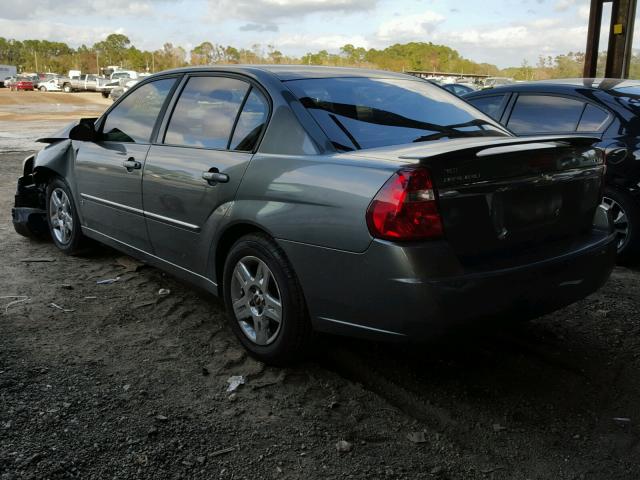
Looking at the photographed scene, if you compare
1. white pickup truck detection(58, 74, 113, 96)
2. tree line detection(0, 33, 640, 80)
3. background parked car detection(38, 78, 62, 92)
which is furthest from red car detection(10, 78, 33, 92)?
tree line detection(0, 33, 640, 80)

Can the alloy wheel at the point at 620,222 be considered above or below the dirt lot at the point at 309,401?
above

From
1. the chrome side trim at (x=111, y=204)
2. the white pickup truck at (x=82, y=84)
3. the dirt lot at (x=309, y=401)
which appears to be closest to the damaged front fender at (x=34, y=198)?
the chrome side trim at (x=111, y=204)

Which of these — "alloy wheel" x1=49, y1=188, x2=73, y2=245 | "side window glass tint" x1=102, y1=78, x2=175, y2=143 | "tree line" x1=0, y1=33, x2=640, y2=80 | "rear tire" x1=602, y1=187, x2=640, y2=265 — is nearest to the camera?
"side window glass tint" x1=102, y1=78, x2=175, y2=143

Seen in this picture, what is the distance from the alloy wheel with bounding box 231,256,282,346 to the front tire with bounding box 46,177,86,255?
7.87ft

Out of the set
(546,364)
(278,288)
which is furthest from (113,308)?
(546,364)

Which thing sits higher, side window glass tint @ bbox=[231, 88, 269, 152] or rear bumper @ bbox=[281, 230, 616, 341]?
side window glass tint @ bbox=[231, 88, 269, 152]

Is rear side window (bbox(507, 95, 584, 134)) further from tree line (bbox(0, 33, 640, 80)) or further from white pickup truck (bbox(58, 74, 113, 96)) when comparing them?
tree line (bbox(0, 33, 640, 80))

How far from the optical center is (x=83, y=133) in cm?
494

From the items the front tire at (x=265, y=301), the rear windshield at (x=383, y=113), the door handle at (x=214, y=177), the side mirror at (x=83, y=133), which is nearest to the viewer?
the front tire at (x=265, y=301)

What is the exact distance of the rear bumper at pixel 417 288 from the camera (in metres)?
2.76

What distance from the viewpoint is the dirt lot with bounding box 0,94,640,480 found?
2666 millimetres

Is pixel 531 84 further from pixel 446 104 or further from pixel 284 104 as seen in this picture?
pixel 284 104

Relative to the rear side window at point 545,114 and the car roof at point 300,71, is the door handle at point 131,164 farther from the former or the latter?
the rear side window at point 545,114

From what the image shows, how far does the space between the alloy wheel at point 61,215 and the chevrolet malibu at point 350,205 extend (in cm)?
125
